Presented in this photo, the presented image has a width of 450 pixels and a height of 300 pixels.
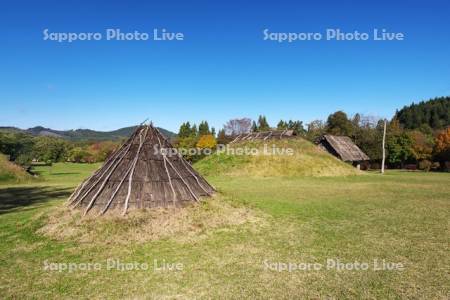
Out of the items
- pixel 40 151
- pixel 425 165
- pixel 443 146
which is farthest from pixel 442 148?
pixel 40 151

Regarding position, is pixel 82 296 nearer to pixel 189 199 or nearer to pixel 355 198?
pixel 189 199

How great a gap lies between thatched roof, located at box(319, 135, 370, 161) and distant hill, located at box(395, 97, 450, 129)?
134 ft

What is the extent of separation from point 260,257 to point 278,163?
84.1 feet

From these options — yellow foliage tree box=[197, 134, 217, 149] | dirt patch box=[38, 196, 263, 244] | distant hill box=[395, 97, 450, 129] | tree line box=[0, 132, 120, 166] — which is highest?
distant hill box=[395, 97, 450, 129]

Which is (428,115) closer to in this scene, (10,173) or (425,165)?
(425,165)

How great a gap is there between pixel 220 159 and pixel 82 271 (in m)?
28.5

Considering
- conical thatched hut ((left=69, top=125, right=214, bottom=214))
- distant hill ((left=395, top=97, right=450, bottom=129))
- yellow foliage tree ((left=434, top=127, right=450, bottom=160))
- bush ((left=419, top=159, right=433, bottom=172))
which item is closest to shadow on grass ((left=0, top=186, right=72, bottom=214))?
conical thatched hut ((left=69, top=125, right=214, bottom=214))

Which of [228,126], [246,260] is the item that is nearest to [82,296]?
[246,260]

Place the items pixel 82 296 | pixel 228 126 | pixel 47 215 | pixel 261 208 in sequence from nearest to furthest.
Answer: 1. pixel 82 296
2. pixel 47 215
3. pixel 261 208
4. pixel 228 126

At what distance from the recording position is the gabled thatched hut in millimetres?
43750

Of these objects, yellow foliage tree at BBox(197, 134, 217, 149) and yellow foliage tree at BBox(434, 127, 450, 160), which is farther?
yellow foliage tree at BBox(197, 134, 217, 149)

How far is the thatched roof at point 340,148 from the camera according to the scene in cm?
4378

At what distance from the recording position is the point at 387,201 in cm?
1792

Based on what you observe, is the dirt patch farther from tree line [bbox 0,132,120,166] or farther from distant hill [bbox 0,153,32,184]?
distant hill [bbox 0,153,32,184]
